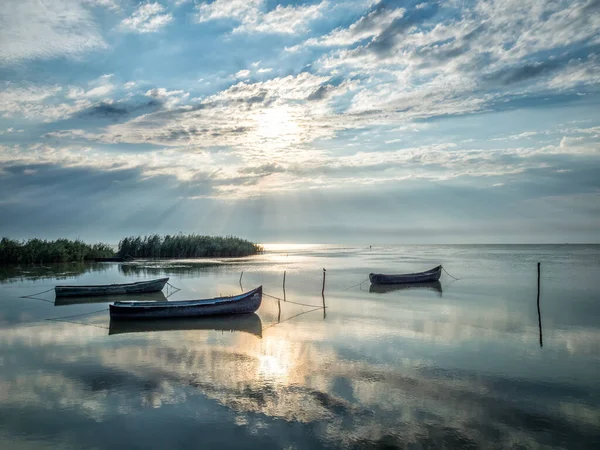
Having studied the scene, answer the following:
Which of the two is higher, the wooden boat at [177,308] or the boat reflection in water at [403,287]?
the wooden boat at [177,308]

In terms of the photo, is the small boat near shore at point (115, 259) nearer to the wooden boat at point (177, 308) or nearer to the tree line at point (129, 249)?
the tree line at point (129, 249)

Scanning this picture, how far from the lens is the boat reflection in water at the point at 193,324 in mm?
18903

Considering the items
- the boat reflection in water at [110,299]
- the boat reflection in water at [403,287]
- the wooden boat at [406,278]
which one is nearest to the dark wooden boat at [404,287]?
the boat reflection in water at [403,287]

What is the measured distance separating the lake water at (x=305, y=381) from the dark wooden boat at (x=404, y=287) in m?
10.3

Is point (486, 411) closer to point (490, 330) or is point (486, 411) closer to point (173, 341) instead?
point (490, 330)

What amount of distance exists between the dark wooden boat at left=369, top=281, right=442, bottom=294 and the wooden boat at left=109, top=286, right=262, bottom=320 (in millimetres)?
14586

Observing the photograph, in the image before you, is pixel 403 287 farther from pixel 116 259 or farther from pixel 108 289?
pixel 116 259

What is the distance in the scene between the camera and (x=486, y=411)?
9.77m

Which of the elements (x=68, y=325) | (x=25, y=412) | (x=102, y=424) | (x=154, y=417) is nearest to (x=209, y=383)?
(x=154, y=417)

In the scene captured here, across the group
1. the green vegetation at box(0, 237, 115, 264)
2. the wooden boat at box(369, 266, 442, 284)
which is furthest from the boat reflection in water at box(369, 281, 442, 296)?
the green vegetation at box(0, 237, 115, 264)

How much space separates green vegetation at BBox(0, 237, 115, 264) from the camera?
53.6m

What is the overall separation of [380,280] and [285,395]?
2695 cm

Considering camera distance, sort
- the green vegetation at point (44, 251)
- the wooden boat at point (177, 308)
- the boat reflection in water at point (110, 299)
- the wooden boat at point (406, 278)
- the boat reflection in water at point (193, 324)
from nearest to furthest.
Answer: the boat reflection in water at point (193, 324)
the wooden boat at point (177, 308)
the boat reflection in water at point (110, 299)
the wooden boat at point (406, 278)
the green vegetation at point (44, 251)

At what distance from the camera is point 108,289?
29.2 m
